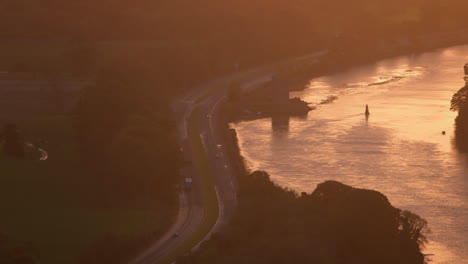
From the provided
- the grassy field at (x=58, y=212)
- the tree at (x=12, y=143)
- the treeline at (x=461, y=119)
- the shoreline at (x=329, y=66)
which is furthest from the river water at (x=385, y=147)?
the tree at (x=12, y=143)

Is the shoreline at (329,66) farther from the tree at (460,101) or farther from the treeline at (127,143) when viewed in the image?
the tree at (460,101)

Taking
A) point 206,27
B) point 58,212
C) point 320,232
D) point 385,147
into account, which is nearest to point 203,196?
point 58,212

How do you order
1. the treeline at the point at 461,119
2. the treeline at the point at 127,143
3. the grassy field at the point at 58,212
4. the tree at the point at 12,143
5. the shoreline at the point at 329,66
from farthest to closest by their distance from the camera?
1. the treeline at the point at 461,119
2. the shoreline at the point at 329,66
3. the tree at the point at 12,143
4. the treeline at the point at 127,143
5. the grassy field at the point at 58,212

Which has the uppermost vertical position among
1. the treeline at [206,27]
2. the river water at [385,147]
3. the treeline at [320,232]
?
the treeline at [206,27]

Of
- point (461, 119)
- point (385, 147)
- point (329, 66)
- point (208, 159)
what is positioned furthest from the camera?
point (329, 66)

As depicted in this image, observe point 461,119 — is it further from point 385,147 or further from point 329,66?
point 329,66
